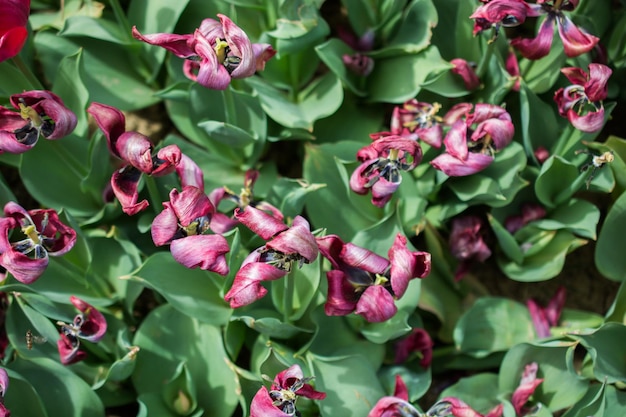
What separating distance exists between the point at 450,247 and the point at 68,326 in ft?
2.07

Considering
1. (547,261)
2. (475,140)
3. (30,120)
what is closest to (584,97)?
(475,140)

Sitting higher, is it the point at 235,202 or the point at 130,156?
the point at 130,156

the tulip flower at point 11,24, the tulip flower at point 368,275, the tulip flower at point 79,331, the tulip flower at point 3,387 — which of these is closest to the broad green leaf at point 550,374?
the tulip flower at point 368,275

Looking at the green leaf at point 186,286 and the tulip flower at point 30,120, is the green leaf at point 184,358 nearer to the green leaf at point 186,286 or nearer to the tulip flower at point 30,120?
the green leaf at point 186,286

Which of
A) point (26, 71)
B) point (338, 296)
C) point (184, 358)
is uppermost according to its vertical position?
point (26, 71)

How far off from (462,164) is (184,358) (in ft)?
1.72

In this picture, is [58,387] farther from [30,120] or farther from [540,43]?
[540,43]

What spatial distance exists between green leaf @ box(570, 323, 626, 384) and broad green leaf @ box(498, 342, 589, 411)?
0.16 ft

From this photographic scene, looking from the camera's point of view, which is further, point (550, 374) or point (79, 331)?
point (550, 374)

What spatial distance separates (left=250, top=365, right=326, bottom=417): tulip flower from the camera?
0.99m

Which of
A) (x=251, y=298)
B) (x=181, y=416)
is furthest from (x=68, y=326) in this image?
(x=251, y=298)

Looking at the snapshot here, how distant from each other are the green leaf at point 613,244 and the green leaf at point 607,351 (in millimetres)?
136

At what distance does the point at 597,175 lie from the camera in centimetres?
129

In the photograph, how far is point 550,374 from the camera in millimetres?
1266
